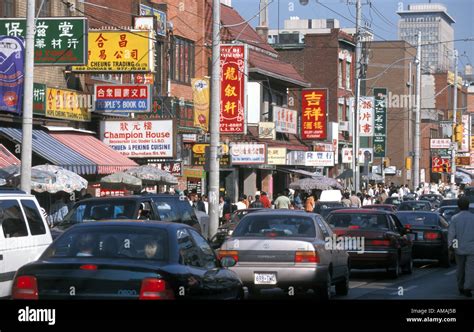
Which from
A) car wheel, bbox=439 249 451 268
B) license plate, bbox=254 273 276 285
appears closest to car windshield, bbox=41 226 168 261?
license plate, bbox=254 273 276 285

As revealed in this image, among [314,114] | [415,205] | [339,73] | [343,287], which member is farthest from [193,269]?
[339,73]

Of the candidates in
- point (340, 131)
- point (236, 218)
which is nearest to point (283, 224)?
point (236, 218)

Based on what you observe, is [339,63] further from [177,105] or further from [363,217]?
[363,217]

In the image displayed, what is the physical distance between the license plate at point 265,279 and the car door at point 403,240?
23.1ft

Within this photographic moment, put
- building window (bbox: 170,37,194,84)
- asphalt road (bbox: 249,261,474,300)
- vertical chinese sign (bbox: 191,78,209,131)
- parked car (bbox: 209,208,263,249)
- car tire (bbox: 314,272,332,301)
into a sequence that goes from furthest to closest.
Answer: building window (bbox: 170,37,194,84), vertical chinese sign (bbox: 191,78,209,131), parked car (bbox: 209,208,263,249), asphalt road (bbox: 249,261,474,300), car tire (bbox: 314,272,332,301)

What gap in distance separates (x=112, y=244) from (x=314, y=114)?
4659 cm

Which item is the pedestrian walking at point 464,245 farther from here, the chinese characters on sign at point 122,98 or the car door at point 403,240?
the chinese characters on sign at point 122,98

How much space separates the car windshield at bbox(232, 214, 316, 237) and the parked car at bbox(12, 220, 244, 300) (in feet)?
17.4

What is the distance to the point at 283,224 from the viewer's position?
17484 mm

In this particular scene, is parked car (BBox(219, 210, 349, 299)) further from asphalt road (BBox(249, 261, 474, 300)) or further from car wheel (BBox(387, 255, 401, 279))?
car wheel (BBox(387, 255, 401, 279))

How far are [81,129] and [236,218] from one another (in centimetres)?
912

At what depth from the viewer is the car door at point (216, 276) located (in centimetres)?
1165

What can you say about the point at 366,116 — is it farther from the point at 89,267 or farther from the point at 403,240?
the point at 89,267

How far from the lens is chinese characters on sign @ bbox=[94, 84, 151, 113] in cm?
3409
